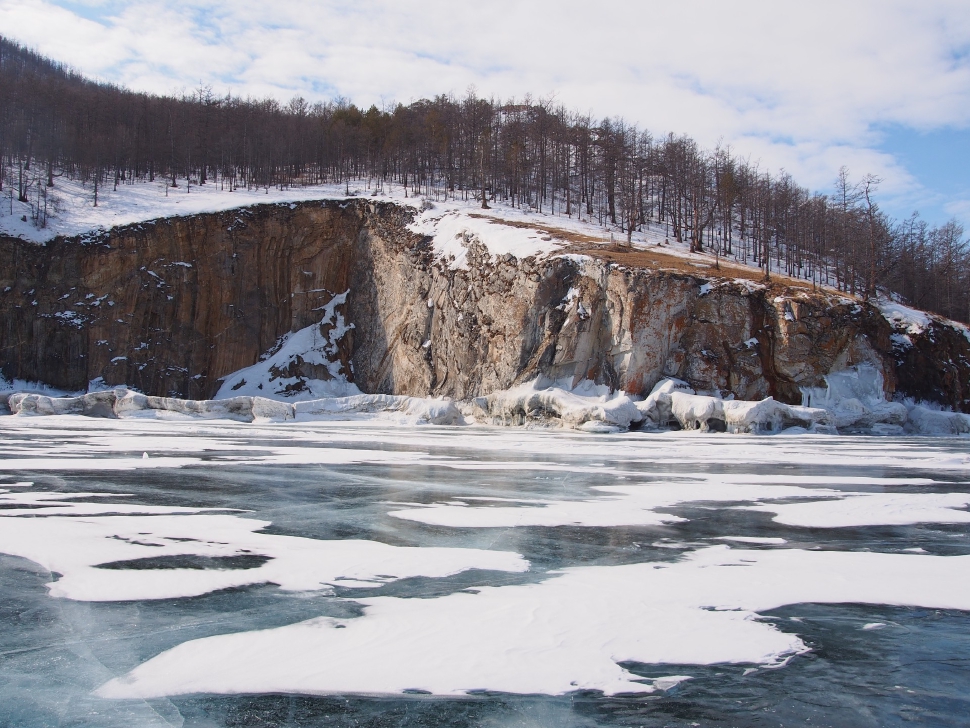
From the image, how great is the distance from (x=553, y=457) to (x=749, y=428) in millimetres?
14713

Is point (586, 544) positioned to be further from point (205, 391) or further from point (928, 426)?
point (205, 391)

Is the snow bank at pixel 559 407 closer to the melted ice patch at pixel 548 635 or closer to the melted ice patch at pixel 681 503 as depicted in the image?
the melted ice patch at pixel 681 503

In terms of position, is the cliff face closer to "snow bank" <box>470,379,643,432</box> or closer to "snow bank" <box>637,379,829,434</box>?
"snow bank" <box>470,379,643,432</box>

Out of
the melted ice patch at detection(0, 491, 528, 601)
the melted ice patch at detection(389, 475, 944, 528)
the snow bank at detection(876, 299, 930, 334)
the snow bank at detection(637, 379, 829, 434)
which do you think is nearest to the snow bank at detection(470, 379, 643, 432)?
the snow bank at detection(637, 379, 829, 434)

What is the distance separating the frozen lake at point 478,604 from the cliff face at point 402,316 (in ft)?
78.8

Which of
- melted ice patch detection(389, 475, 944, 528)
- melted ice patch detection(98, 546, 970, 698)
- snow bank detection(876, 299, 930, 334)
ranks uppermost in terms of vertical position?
snow bank detection(876, 299, 930, 334)

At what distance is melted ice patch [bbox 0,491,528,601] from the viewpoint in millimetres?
6117

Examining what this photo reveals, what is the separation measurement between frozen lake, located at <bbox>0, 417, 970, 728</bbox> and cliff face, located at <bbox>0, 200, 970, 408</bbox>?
24022 millimetres

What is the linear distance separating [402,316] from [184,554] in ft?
136

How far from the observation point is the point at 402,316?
159 feet

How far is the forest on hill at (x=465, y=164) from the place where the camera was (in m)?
63.6

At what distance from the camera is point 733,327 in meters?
35.9

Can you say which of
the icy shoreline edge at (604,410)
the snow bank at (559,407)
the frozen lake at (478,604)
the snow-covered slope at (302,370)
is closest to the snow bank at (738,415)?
the icy shoreline edge at (604,410)

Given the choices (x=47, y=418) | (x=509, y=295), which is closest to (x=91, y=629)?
(x=47, y=418)
